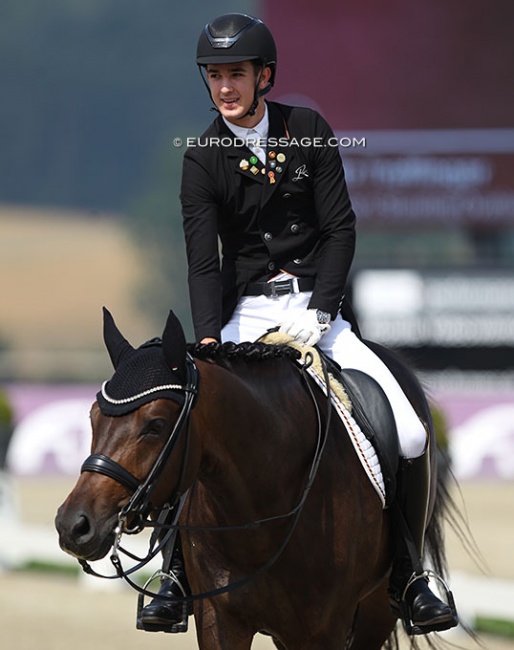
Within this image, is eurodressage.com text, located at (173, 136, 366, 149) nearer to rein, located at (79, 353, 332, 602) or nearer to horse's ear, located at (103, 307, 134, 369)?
rein, located at (79, 353, 332, 602)

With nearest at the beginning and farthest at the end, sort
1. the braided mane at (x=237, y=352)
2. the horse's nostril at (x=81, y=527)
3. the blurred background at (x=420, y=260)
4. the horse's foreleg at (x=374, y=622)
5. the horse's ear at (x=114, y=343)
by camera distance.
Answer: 1. the horse's nostril at (x=81, y=527)
2. the horse's ear at (x=114, y=343)
3. the braided mane at (x=237, y=352)
4. the horse's foreleg at (x=374, y=622)
5. the blurred background at (x=420, y=260)

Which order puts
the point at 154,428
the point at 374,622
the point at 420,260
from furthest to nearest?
1. the point at 420,260
2. the point at 374,622
3. the point at 154,428

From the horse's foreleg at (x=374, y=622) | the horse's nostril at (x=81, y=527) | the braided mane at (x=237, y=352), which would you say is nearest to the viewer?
the horse's nostril at (x=81, y=527)

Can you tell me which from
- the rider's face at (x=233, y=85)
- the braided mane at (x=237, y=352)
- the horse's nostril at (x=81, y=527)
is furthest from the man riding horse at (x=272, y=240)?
the horse's nostril at (x=81, y=527)

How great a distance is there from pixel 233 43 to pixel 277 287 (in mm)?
829

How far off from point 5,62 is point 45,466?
4438 centimetres

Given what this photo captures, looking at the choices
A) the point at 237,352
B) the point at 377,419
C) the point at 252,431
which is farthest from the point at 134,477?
the point at 377,419

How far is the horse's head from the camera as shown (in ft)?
11.3

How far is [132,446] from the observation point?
352 cm

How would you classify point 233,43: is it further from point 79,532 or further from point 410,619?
point 410,619

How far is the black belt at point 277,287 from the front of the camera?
454cm

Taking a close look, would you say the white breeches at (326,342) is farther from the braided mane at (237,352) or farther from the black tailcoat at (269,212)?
the braided mane at (237,352)

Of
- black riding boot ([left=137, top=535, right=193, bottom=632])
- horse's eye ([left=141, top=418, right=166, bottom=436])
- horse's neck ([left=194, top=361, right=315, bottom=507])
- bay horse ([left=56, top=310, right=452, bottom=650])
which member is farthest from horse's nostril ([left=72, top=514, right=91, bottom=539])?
black riding boot ([left=137, top=535, right=193, bottom=632])

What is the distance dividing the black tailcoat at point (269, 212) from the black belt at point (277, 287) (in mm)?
26
